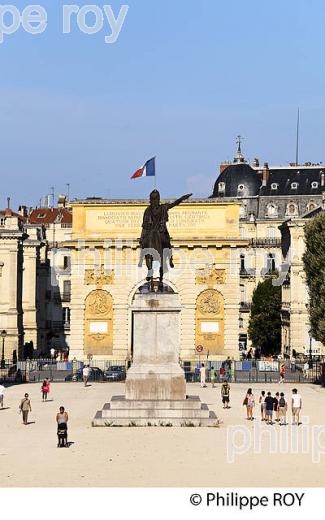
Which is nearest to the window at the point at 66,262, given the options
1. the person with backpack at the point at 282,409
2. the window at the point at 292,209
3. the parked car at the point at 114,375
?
the window at the point at 292,209

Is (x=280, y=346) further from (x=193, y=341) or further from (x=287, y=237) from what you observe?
(x=193, y=341)

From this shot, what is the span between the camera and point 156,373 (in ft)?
135

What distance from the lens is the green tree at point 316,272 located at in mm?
64250

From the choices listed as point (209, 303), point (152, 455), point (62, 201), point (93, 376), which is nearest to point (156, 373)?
point (152, 455)

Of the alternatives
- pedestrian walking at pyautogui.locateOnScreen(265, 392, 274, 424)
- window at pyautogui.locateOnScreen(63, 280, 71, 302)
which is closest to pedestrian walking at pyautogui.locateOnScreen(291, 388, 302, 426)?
pedestrian walking at pyautogui.locateOnScreen(265, 392, 274, 424)

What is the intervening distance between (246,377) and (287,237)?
1100 inches

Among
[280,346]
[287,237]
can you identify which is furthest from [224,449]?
[280,346]

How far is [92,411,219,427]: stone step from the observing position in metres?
40.2

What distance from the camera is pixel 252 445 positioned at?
35.8 m

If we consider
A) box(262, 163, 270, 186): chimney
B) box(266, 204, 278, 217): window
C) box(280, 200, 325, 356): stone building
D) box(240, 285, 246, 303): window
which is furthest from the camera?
box(262, 163, 270, 186): chimney

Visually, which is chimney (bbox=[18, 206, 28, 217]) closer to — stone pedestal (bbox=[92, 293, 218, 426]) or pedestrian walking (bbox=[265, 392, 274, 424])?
pedestrian walking (bbox=[265, 392, 274, 424])

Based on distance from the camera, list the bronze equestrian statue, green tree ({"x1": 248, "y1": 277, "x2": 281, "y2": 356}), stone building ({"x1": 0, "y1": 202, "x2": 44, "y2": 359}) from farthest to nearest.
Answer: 1. green tree ({"x1": 248, "y1": 277, "x2": 281, "y2": 356})
2. stone building ({"x1": 0, "y1": 202, "x2": 44, "y2": 359})
3. the bronze equestrian statue

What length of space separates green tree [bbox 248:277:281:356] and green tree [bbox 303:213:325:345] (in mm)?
35653

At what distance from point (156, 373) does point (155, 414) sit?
4.53 ft
